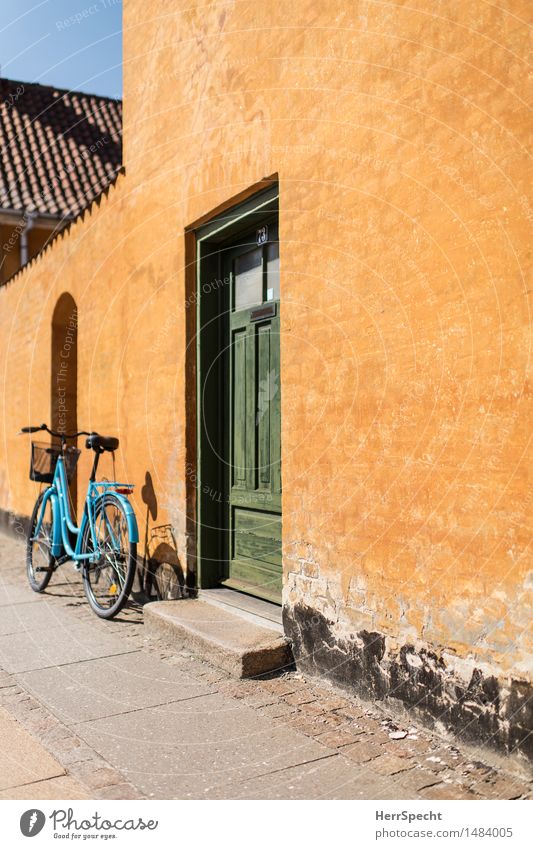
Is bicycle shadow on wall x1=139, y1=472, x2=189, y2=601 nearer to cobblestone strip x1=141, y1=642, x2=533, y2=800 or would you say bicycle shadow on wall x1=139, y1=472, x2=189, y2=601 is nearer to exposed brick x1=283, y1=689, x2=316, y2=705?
cobblestone strip x1=141, y1=642, x2=533, y2=800

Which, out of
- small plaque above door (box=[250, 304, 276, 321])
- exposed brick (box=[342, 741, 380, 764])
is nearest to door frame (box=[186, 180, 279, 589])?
small plaque above door (box=[250, 304, 276, 321])

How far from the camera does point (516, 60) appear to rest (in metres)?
2.75

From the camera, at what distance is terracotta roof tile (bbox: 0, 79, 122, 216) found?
43.8 ft

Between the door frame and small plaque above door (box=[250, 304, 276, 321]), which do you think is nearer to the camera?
small plaque above door (box=[250, 304, 276, 321])

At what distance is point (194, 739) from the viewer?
3.25 metres

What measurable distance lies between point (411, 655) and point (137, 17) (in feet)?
18.3

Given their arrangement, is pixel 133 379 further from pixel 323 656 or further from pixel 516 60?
pixel 516 60

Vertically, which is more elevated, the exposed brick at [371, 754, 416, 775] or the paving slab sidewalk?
the exposed brick at [371, 754, 416, 775]

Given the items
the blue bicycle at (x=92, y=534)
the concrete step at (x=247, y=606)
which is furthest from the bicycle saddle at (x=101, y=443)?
the concrete step at (x=247, y=606)

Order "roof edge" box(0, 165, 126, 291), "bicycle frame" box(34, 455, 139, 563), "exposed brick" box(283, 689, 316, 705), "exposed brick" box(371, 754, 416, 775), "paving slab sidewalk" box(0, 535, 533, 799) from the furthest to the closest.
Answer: "roof edge" box(0, 165, 126, 291)
"bicycle frame" box(34, 455, 139, 563)
"exposed brick" box(283, 689, 316, 705)
"exposed brick" box(371, 754, 416, 775)
"paving slab sidewalk" box(0, 535, 533, 799)

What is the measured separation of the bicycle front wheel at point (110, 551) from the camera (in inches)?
210

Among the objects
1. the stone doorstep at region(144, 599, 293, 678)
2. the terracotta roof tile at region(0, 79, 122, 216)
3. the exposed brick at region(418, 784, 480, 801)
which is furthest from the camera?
the terracotta roof tile at region(0, 79, 122, 216)

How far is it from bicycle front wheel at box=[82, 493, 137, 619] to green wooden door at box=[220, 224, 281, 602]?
0.77 metres
